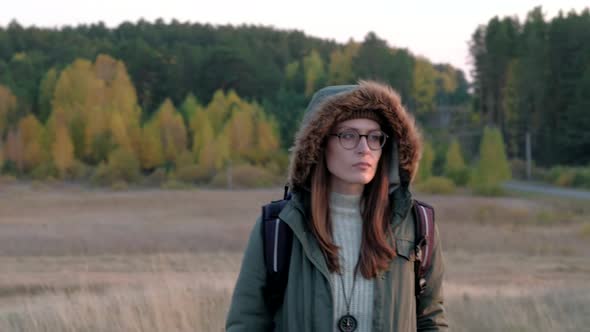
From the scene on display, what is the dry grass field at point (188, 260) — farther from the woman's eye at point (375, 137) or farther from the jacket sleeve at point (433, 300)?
the woman's eye at point (375, 137)

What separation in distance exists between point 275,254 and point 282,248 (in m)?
0.03

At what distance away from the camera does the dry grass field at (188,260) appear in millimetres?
5762

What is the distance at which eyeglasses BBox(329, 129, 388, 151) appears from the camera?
→ 8.46 feet

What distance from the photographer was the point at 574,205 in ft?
119

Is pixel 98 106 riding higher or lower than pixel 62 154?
higher

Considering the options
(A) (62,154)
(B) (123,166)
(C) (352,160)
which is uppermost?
(C) (352,160)

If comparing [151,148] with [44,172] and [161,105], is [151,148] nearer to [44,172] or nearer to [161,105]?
[161,105]

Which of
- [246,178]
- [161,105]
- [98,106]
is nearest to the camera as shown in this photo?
[246,178]

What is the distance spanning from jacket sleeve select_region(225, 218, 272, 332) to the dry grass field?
2.93 m

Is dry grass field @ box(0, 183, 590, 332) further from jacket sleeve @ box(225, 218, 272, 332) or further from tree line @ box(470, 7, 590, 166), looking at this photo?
tree line @ box(470, 7, 590, 166)

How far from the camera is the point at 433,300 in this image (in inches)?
102

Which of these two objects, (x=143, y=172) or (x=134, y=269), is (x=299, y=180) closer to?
(x=134, y=269)

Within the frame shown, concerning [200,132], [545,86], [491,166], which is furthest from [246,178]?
[545,86]

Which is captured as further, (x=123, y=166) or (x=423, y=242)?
(x=123, y=166)
